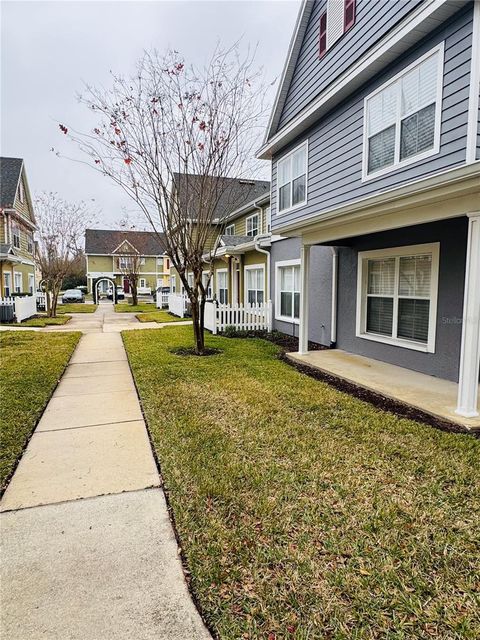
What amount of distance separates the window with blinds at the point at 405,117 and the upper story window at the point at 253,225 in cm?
855

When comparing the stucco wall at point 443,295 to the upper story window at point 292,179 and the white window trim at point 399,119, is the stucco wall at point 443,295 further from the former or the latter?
the upper story window at point 292,179

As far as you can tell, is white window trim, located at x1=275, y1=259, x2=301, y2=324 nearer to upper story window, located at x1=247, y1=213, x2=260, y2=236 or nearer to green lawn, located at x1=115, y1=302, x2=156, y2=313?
upper story window, located at x1=247, y1=213, x2=260, y2=236

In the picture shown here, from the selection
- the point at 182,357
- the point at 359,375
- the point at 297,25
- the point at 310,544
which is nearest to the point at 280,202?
the point at 297,25

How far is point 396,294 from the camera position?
7.40m

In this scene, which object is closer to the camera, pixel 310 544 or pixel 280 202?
pixel 310 544

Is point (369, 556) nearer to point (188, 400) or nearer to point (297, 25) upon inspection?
point (188, 400)

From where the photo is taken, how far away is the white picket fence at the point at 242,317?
1229cm

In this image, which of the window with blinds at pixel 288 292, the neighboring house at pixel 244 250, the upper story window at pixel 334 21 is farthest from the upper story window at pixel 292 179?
the upper story window at pixel 334 21

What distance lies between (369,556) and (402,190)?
4032 millimetres

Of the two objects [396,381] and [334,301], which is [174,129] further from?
[396,381]

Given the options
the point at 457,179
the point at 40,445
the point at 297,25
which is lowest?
the point at 40,445

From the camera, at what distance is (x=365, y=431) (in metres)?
4.43

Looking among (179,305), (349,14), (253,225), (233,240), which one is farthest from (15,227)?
(349,14)

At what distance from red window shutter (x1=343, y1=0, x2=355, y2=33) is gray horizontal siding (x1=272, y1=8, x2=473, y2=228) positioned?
4.67ft
